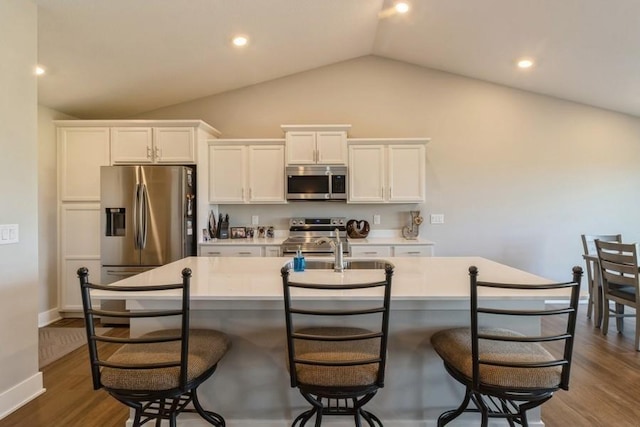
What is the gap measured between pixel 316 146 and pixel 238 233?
1490 mm

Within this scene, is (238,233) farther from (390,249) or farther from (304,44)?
(304,44)

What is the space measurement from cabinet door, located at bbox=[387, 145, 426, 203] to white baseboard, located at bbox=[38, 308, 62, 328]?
409cm

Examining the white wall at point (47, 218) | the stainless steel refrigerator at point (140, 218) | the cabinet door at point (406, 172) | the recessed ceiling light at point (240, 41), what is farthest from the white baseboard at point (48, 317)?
the cabinet door at point (406, 172)

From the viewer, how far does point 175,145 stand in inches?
155

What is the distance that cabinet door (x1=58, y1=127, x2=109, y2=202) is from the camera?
3.89 m

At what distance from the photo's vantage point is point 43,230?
378 centimetres

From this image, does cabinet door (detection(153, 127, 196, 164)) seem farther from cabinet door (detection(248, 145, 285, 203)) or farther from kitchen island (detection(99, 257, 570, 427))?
kitchen island (detection(99, 257, 570, 427))

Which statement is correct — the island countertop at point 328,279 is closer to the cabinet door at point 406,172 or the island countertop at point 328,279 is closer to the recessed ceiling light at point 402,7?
the cabinet door at point 406,172

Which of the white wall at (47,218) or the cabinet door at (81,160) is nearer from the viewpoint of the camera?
the white wall at (47,218)

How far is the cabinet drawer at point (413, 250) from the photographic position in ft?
13.0

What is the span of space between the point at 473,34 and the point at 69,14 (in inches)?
140

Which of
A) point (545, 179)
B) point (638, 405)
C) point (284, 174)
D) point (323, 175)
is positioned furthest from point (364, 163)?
point (638, 405)

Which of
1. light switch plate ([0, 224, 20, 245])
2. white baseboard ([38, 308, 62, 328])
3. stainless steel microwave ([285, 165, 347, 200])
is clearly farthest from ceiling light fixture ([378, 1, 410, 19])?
white baseboard ([38, 308, 62, 328])

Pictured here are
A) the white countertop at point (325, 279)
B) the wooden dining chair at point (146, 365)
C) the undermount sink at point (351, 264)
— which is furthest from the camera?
the undermount sink at point (351, 264)
